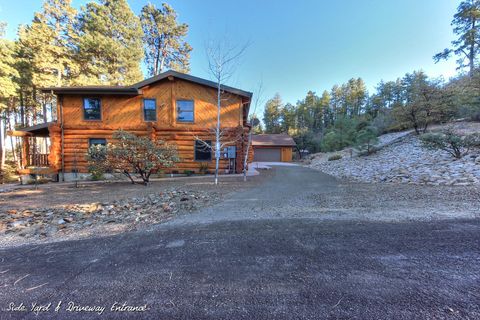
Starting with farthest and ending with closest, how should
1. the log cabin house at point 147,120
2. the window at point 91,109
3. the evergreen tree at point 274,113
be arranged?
the evergreen tree at point 274,113 → the window at point 91,109 → the log cabin house at point 147,120

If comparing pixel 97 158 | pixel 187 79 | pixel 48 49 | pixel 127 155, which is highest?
pixel 48 49

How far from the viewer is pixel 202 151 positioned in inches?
499

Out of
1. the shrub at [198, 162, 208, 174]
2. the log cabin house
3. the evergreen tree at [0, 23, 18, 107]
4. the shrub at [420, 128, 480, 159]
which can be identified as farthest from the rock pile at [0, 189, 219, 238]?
the evergreen tree at [0, 23, 18, 107]

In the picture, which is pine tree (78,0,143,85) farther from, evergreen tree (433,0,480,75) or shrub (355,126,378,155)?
evergreen tree (433,0,480,75)

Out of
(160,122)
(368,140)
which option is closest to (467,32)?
(368,140)

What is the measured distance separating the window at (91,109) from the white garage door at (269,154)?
65.4 ft

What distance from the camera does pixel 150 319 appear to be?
1.63 meters

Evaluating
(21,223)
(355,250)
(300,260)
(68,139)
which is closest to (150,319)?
(300,260)

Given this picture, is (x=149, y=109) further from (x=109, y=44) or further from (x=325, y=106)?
(x=325, y=106)

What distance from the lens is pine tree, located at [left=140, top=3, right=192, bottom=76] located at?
73.7ft

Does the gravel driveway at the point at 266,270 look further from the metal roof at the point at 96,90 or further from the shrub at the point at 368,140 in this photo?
the shrub at the point at 368,140

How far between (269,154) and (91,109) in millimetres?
21699

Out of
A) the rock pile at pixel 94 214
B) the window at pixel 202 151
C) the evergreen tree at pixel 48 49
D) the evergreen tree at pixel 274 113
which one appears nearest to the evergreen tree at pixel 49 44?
the evergreen tree at pixel 48 49

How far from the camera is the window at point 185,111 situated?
12508 mm
